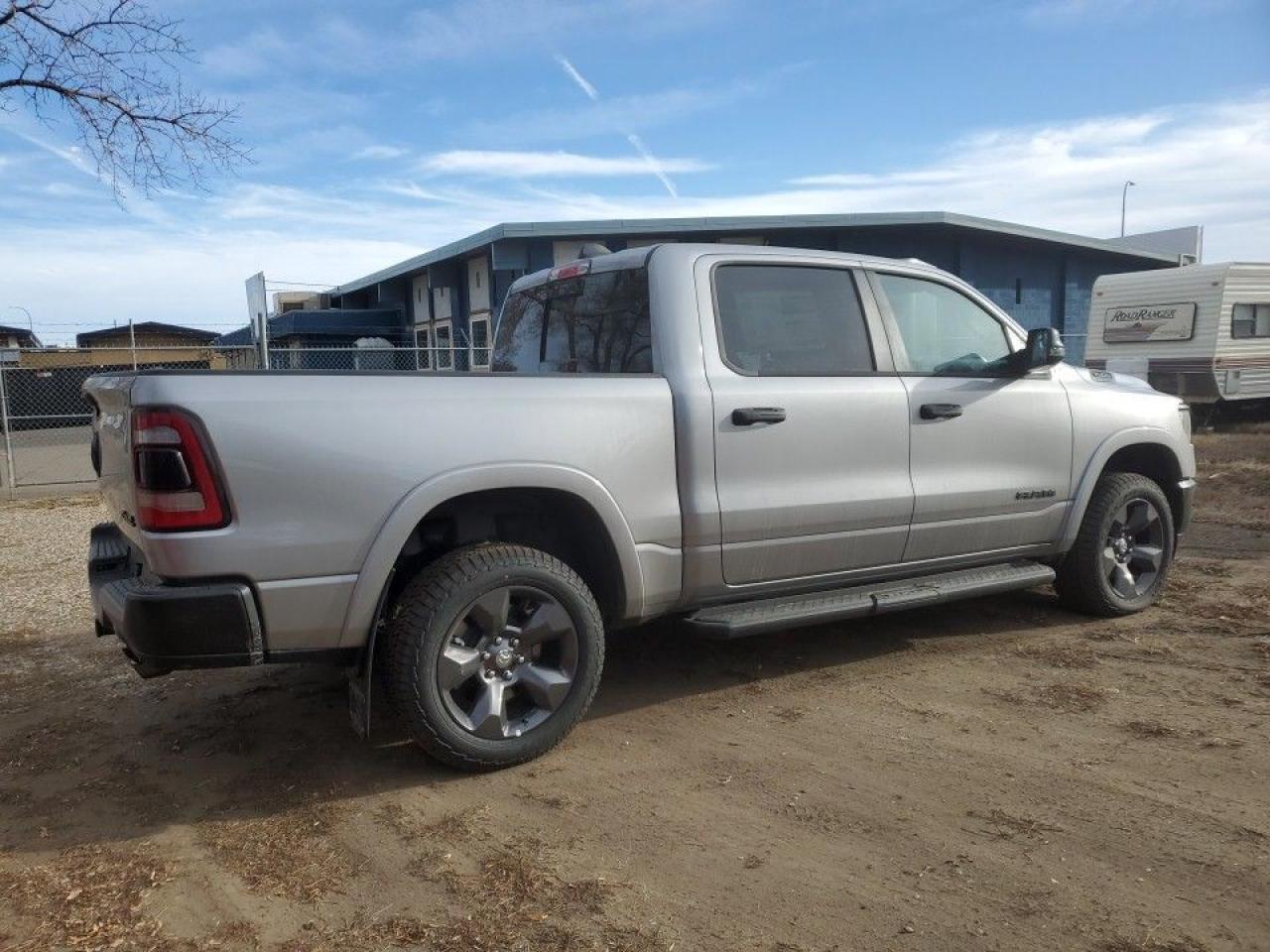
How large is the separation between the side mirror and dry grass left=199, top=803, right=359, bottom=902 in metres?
3.72

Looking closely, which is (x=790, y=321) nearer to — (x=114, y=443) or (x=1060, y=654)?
(x=1060, y=654)

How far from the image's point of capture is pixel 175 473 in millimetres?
3111

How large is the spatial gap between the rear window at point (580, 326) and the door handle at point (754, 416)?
405mm

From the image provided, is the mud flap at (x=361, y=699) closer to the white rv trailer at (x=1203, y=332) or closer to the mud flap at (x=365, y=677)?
the mud flap at (x=365, y=677)

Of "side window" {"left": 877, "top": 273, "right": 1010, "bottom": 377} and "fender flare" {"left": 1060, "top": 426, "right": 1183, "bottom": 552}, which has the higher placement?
"side window" {"left": 877, "top": 273, "right": 1010, "bottom": 377}

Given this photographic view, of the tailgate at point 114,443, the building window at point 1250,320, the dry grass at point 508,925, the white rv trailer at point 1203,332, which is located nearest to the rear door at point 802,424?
the dry grass at point 508,925

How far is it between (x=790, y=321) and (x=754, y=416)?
0.61m

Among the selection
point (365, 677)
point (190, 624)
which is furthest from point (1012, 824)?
point (190, 624)

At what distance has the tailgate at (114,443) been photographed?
10.9ft

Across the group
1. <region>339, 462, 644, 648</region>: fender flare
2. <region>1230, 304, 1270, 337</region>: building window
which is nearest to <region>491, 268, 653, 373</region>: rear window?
<region>339, 462, 644, 648</region>: fender flare

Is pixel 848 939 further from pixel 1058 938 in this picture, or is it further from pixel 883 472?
pixel 883 472

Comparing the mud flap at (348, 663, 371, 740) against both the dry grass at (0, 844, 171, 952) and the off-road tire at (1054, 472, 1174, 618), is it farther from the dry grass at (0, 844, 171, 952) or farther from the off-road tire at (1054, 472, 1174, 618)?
the off-road tire at (1054, 472, 1174, 618)

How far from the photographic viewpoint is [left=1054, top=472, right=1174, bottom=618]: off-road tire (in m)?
5.39

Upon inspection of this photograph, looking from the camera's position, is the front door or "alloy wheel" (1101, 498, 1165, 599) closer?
the front door
